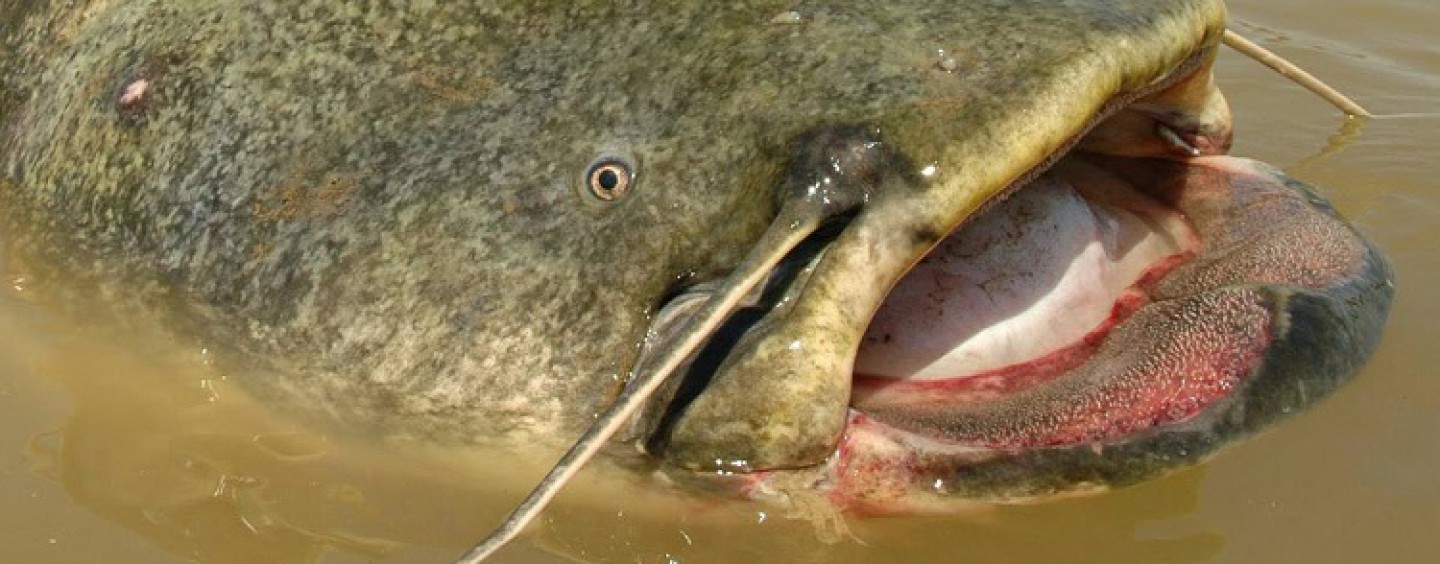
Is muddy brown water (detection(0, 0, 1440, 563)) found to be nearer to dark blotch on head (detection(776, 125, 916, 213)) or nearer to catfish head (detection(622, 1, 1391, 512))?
catfish head (detection(622, 1, 1391, 512))

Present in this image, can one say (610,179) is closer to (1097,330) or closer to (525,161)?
(525,161)

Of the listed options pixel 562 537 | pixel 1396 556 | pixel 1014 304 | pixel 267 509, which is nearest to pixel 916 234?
pixel 1014 304

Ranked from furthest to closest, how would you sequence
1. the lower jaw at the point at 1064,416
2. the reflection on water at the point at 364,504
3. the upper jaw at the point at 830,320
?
the reflection on water at the point at 364,504
the lower jaw at the point at 1064,416
the upper jaw at the point at 830,320

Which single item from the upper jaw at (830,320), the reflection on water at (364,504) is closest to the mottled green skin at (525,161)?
the upper jaw at (830,320)

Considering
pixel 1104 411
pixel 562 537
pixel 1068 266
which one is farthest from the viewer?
pixel 1068 266

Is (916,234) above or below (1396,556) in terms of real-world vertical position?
above

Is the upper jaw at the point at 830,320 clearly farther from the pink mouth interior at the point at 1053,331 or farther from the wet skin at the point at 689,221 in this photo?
the pink mouth interior at the point at 1053,331

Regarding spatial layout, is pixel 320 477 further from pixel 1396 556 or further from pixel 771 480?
pixel 1396 556

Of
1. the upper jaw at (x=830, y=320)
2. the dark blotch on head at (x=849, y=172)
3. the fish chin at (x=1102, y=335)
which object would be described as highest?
the dark blotch on head at (x=849, y=172)
